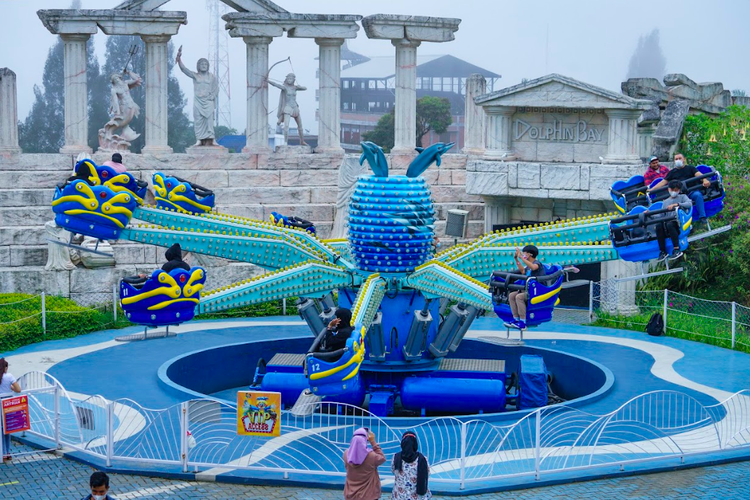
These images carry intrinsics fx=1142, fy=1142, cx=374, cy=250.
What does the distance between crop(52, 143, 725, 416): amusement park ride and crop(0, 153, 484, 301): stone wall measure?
6.66m

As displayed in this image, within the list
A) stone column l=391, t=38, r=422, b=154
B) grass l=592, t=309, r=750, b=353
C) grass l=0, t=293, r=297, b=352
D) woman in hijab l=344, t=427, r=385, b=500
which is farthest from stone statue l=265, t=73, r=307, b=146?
woman in hijab l=344, t=427, r=385, b=500

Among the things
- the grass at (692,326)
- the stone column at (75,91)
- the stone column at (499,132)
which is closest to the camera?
the grass at (692,326)

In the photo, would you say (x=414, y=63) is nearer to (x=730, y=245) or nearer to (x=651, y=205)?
(x=730, y=245)

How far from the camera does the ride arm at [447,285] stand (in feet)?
59.0

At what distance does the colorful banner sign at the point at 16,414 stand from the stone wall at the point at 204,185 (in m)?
9.91

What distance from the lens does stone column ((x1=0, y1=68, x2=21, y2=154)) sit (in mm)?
29203

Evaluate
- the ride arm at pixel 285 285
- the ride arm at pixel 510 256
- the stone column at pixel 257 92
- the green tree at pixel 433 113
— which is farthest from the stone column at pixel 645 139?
the green tree at pixel 433 113

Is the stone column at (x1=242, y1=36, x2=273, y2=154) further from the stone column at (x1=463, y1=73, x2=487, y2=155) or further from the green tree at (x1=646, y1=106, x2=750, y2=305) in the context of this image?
the green tree at (x1=646, y1=106, x2=750, y2=305)

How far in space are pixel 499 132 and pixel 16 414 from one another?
1500 centimetres

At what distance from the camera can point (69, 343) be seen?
23281mm

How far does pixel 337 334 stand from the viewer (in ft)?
53.2

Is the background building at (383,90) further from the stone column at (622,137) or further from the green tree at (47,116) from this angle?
the stone column at (622,137)

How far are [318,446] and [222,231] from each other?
5.01 m

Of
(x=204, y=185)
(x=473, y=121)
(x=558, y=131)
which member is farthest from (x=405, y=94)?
(x=204, y=185)
